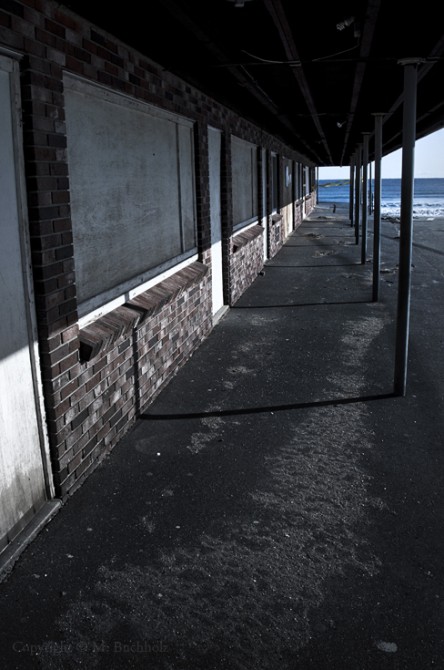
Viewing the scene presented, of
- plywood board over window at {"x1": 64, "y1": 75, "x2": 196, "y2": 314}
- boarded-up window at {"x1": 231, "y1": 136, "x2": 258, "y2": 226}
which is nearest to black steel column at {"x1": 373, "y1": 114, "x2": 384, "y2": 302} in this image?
boarded-up window at {"x1": 231, "y1": 136, "x2": 258, "y2": 226}

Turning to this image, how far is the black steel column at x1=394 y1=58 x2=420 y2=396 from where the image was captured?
5.40 meters

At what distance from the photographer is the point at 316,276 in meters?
13.3

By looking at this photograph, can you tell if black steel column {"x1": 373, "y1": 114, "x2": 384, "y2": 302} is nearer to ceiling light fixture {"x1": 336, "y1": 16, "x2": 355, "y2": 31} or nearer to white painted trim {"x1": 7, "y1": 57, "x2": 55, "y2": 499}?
ceiling light fixture {"x1": 336, "y1": 16, "x2": 355, "y2": 31}

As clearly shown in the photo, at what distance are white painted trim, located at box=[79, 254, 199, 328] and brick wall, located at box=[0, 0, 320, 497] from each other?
8 cm

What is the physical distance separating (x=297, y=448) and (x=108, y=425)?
1499 mm

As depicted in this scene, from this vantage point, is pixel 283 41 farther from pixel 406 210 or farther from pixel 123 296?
pixel 123 296

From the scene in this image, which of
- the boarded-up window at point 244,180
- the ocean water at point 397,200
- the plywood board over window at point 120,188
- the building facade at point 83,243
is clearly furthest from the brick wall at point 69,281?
the ocean water at point 397,200

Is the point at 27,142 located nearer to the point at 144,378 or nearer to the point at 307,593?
the point at 144,378

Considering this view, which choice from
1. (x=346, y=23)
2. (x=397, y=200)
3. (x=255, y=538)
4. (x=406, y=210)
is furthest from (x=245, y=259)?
(x=397, y=200)

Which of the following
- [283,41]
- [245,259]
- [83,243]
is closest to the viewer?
[83,243]

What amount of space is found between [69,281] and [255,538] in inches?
80.2

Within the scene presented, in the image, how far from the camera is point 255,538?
3.64 metres

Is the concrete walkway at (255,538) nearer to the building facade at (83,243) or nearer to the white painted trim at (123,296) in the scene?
the building facade at (83,243)

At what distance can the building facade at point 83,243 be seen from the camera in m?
3.52
